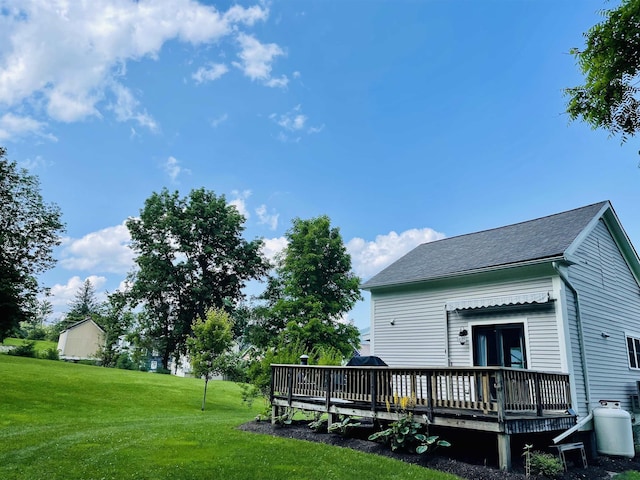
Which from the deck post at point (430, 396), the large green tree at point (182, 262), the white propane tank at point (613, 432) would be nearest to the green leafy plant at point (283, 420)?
the deck post at point (430, 396)

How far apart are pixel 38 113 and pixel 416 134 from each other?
17677 millimetres

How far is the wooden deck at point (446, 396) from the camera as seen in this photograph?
280 inches

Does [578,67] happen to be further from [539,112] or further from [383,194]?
[383,194]

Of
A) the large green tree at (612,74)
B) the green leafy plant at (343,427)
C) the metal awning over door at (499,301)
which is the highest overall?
the large green tree at (612,74)

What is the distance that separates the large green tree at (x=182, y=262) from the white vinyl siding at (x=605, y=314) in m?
26.5

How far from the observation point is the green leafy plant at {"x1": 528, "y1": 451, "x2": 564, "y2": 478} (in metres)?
6.80

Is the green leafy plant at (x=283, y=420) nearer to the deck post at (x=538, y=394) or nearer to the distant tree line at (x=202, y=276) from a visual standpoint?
the deck post at (x=538, y=394)

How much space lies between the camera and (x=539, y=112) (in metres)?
16.3

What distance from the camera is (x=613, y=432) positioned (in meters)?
9.35

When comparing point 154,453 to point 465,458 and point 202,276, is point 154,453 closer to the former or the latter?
point 465,458

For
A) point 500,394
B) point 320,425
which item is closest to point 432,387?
point 500,394

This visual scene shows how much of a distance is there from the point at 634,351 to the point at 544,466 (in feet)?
28.1

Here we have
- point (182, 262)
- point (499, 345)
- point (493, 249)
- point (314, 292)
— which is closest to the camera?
point (499, 345)

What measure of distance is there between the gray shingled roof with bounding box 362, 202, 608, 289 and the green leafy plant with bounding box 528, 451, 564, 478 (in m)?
4.64
